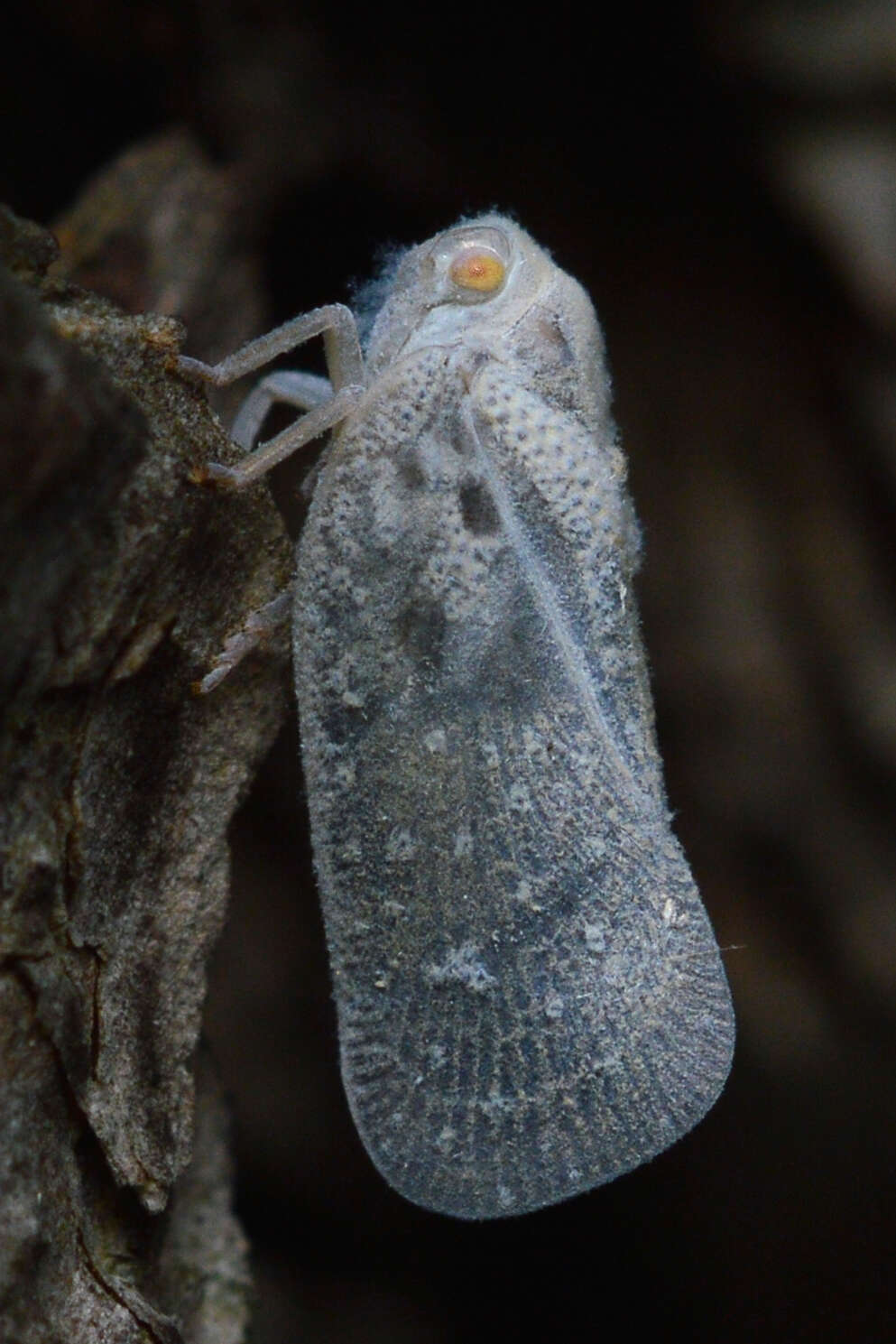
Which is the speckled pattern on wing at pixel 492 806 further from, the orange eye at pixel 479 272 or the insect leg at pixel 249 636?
the orange eye at pixel 479 272

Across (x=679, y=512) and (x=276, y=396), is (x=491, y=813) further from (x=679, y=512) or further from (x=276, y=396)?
(x=679, y=512)

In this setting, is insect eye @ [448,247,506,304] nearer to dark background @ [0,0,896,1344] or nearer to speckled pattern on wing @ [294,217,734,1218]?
speckled pattern on wing @ [294,217,734,1218]

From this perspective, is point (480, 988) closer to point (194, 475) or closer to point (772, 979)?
point (194, 475)

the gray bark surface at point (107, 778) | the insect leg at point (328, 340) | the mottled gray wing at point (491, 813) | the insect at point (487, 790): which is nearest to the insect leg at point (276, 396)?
the insect leg at point (328, 340)

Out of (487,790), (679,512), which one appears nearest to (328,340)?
(487,790)

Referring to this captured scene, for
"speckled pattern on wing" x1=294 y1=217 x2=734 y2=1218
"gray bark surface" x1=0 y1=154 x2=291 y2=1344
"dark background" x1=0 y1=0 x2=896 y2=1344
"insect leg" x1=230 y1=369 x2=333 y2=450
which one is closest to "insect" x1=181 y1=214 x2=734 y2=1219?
"speckled pattern on wing" x1=294 y1=217 x2=734 y2=1218

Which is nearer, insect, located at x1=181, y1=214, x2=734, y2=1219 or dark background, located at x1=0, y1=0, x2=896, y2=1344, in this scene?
insect, located at x1=181, y1=214, x2=734, y2=1219

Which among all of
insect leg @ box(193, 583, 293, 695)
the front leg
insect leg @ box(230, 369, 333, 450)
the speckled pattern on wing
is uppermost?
insect leg @ box(230, 369, 333, 450)
